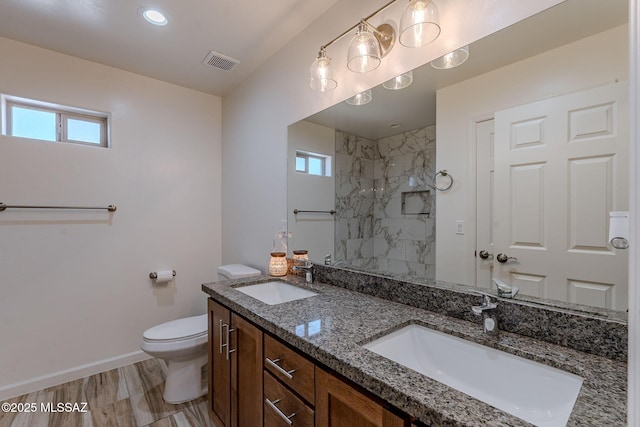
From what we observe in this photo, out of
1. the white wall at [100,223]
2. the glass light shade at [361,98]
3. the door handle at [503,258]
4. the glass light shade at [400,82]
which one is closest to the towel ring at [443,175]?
the door handle at [503,258]

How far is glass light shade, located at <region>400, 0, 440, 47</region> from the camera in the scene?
1.12 m

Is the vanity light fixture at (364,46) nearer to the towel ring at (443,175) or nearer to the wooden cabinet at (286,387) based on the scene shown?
the towel ring at (443,175)

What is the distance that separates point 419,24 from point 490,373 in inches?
50.4

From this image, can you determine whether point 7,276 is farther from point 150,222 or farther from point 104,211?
point 150,222

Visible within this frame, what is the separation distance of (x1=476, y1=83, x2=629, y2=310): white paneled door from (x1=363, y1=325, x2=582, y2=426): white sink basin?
10.8 inches

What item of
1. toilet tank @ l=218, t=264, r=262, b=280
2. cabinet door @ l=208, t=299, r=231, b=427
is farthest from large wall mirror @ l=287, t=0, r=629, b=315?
toilet tank @ l=218, t=264, r=262, b=280

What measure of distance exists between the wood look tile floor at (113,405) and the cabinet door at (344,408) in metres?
1.24

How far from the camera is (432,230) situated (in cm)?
128

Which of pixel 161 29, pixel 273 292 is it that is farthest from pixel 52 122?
pixel 273 292

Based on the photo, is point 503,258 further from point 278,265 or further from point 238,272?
point 238,272

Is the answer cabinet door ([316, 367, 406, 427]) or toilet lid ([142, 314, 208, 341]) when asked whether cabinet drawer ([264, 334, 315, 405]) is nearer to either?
cabinet door ([316, 367, 406, 427])

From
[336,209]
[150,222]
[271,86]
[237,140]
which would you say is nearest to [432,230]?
[336,209]

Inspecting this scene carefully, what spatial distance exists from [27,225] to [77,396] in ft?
4.05

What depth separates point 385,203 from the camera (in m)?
1.48
